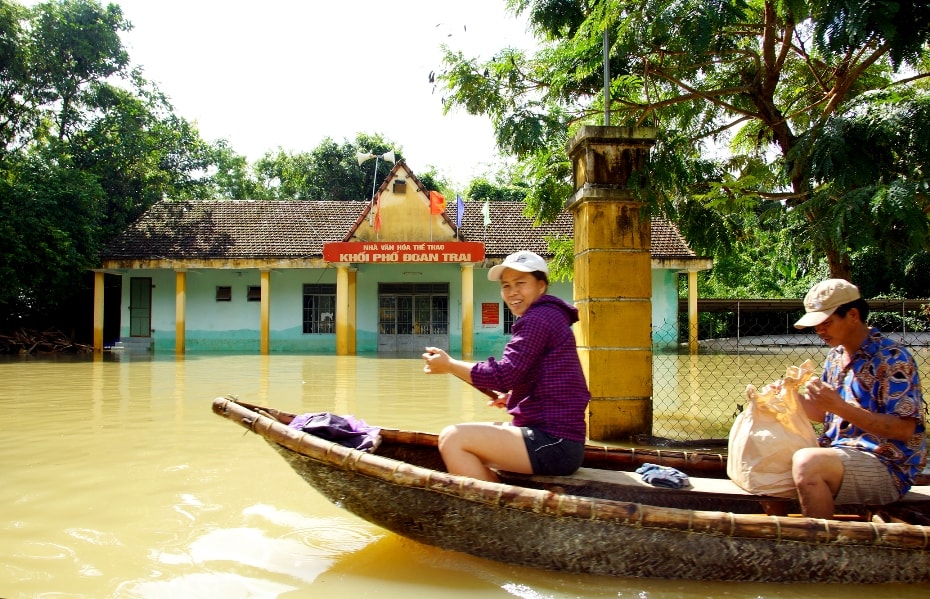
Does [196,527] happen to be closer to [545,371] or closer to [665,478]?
[545,371]

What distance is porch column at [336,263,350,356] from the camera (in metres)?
18.2

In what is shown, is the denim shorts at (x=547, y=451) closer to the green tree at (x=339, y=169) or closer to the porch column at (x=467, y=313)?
the porch column at (x=467, y=313)

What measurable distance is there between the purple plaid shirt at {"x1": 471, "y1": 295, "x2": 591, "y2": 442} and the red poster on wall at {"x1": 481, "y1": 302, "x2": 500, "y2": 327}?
1659cm

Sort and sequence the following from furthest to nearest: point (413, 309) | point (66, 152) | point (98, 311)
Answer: point (66, 152)
point (413, 309)
point (98, 311)

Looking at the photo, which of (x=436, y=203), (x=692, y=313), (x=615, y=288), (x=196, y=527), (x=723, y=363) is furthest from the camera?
(x=436, y=203)

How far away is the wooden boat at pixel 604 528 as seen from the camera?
2.97 metres

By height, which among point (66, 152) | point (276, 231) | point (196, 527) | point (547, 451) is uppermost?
point (66, 152)

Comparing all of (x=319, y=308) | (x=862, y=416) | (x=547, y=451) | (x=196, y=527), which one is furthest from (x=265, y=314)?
(x=862, y=416)

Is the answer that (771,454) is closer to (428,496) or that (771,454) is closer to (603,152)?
(428,496)

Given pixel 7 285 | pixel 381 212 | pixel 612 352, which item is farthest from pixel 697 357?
pixel 7 285

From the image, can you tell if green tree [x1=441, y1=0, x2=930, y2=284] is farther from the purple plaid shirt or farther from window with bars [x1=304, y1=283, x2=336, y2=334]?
window with bars [x1=304, y1=283, x2=336, y2=334]

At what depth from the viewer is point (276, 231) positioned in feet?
66.8

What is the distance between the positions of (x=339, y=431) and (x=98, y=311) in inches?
724

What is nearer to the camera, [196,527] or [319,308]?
[196,527]
